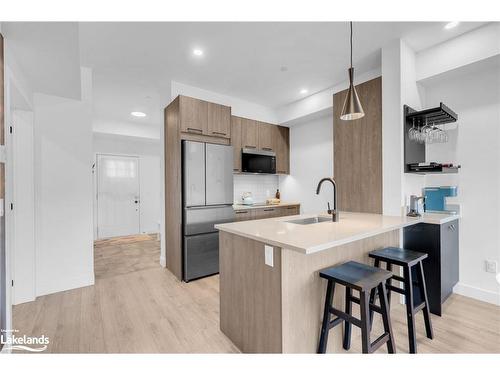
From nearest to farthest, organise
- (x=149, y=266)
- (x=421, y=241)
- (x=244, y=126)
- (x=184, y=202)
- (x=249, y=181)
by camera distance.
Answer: (x=421, y=241) → (x=184, y=202) → (x=149, y=266) → (x=244, y=126) → (x=249, y=181)

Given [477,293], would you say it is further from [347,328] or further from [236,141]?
[236,141]

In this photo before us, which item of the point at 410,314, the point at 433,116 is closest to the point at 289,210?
the point at 433,116

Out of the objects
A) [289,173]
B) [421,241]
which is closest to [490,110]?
[421,241]

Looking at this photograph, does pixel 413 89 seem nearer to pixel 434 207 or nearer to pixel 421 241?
pixel 434 207

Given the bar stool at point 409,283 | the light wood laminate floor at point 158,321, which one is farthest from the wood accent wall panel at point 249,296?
the bar stool at point 409,283

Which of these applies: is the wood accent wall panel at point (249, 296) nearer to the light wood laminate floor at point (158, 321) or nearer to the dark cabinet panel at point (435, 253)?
the light wood laminate floor at point (158, 321)

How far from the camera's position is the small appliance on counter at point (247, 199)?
4090 millimetres

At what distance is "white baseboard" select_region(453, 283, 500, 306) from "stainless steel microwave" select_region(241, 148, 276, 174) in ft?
9.49

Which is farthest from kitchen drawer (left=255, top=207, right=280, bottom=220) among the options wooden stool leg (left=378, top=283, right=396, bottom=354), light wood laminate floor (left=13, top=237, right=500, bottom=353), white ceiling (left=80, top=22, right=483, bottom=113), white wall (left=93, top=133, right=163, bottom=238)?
white wall (left=93, top=133, right=163, bottom=238)

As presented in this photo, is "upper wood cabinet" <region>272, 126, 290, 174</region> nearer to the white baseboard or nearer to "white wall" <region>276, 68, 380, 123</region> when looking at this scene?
"white wall" <region>276, 68, 380, 123</region>

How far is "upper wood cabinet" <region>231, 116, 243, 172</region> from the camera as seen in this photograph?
3.88 meters

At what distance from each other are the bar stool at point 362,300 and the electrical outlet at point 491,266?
1.76 m
